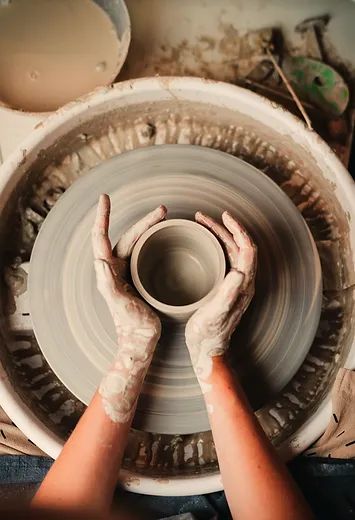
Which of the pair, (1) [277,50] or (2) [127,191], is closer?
(2) [127,191]

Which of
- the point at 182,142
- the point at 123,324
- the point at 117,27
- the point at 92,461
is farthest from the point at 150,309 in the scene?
the point at 117,27

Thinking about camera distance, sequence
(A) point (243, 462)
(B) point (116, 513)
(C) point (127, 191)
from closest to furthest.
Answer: (A) point (243, 462), (B) point (116, 513), (C) point (127, 191)

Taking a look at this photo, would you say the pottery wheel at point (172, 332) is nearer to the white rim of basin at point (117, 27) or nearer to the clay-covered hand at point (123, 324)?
the clay-covered hand at point (123, 324)

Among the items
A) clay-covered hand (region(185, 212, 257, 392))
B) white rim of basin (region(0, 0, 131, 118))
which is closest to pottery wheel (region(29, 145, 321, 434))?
clay-covered hand (region(185, 212, 257, 392))

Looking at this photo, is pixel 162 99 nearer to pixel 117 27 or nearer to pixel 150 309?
pixel 117 27

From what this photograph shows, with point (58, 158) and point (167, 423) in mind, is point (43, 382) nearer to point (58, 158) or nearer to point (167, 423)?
point (167, 423)

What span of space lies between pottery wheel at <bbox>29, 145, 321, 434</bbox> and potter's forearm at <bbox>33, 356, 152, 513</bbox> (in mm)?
119

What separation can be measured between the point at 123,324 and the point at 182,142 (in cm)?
56

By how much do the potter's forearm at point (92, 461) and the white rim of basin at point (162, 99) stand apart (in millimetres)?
160

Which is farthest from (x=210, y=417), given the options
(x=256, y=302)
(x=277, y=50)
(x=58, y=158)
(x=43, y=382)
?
(x=277, y=50)

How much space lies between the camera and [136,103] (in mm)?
1471

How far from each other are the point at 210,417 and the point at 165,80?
73 cm

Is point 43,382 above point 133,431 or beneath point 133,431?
above

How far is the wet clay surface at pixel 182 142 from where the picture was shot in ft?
4.59
